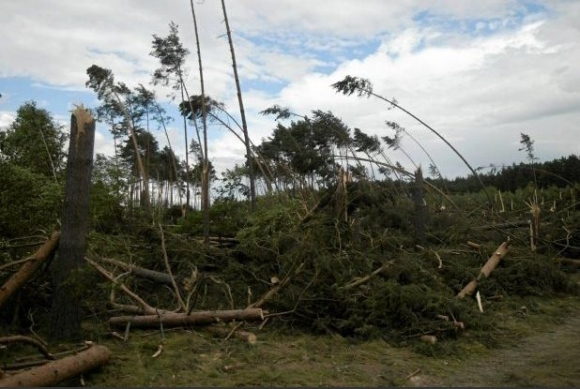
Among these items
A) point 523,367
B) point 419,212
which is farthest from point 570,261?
point 523,367

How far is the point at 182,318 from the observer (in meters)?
5.64

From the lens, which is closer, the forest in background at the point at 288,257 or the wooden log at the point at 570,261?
the forest in background at the point at 288,257

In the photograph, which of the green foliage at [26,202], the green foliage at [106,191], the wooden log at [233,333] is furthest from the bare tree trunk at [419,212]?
the green foliage at [26,202]

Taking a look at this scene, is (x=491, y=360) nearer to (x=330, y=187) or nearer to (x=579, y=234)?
(x=330, y=187)

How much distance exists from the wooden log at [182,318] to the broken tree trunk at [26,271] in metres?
1.01

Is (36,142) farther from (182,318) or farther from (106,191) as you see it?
(182,318)

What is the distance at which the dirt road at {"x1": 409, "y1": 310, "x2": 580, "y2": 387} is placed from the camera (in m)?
4.32

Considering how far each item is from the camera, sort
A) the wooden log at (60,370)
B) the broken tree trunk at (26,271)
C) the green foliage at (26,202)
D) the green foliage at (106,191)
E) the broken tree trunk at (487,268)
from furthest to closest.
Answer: the broken tree trunk at (487,268)
the green foliage at (106,191)
the green foliage at (26,202)
the broken tree trunk at (26,271)
the wooden log at (60,370)

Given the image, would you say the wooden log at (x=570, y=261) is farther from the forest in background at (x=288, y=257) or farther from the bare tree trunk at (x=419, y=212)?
the bare tree trunk at (x=419, y=212)

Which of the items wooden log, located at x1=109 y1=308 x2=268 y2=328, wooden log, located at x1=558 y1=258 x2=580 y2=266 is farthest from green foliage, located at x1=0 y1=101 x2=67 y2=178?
wooden log, located at x1=558 y1=258 x2=580 y2=266

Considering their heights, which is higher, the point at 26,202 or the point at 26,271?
the point at 26,202

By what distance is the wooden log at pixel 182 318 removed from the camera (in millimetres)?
5605

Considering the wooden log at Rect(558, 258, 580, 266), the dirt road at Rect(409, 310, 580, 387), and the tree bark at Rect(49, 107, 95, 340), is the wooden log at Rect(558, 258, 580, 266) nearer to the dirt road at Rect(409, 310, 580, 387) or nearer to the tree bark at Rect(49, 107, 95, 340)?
the dirt road at Rect(409, 310, 580, 387)

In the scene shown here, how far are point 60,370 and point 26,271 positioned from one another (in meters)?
1.65
